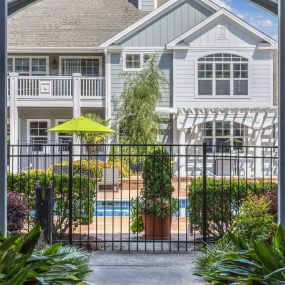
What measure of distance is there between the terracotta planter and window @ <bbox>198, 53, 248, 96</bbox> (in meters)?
11.7

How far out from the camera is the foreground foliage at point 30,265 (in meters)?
2.86

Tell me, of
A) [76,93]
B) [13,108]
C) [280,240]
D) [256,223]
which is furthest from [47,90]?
[280,240]

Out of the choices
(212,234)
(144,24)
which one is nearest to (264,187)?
(212,234)

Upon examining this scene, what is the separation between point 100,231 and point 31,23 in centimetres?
1368

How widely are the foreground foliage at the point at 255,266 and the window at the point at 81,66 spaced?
55.2 ft

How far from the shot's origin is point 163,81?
18.3 m

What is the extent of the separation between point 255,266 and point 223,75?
1584 centimetres

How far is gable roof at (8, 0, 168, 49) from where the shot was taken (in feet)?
62.7

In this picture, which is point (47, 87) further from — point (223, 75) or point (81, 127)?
point (81, 127)

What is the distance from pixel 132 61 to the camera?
738 inches

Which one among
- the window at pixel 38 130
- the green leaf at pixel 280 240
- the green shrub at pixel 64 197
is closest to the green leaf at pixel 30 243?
the green leaf at pixel 280 240

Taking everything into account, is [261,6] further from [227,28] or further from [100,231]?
[227,28]

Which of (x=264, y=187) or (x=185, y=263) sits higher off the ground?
(x=264, y=187)

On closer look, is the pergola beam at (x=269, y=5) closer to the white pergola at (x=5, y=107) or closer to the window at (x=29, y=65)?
the white pergola at (x=5, y=107)
